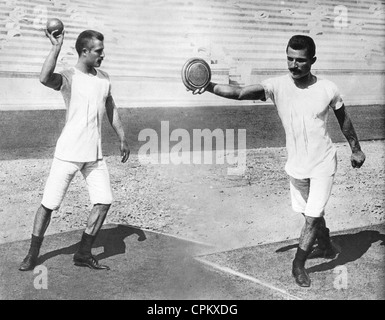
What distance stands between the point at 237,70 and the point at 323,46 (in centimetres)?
540

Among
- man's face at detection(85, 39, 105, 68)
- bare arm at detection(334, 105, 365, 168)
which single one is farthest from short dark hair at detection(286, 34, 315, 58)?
man's face at detection(85, 39, 105, 68)

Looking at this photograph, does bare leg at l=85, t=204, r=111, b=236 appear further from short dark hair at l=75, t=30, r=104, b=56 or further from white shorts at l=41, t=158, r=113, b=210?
short dark hair at l=75, t=30, r=104, b=56

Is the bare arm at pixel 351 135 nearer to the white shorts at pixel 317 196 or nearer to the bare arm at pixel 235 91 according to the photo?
the white shorts at pixel 317 196

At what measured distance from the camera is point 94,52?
14.7 feet

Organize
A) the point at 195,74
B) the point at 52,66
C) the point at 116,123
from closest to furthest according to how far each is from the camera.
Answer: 1. the point at 52,66
2. the point at 195,74
3. the point at 116,123

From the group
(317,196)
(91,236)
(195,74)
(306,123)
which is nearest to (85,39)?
(195,74)

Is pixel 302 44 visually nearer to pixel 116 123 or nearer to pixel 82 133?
pixel 116 123

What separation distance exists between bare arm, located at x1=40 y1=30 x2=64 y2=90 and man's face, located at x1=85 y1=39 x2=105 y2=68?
0.24 meters

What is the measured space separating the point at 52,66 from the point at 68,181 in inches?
33.4

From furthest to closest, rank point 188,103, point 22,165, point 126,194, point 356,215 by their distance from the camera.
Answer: point 188,103, point 22,165, point 126,194, point 356,215

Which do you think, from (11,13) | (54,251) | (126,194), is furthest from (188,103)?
(54,251)

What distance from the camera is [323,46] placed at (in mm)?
24172

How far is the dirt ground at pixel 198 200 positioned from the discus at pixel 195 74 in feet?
5.56
